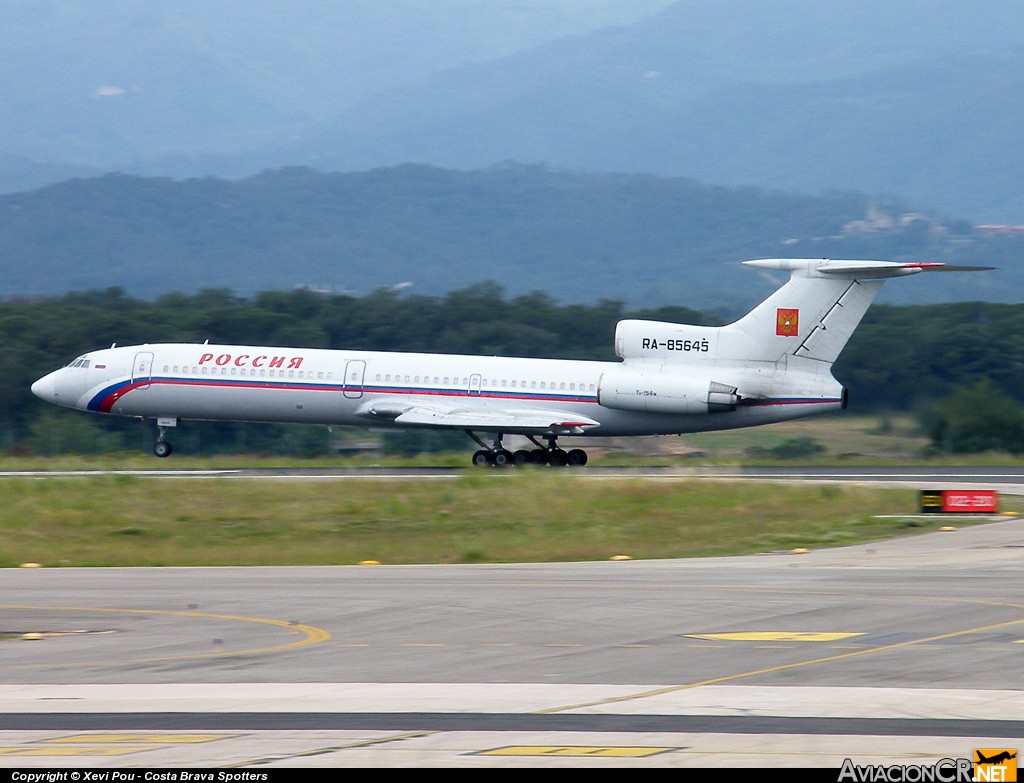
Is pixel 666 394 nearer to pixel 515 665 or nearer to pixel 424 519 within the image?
pixel 424 519

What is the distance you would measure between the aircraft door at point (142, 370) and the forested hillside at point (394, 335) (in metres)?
9.83

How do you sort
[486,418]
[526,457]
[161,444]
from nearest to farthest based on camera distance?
[486,418]
[526,457]
[161,444]

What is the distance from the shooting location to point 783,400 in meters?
42.6

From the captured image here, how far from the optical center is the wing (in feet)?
141

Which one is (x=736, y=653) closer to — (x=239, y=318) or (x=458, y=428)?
(x=458, y=428)

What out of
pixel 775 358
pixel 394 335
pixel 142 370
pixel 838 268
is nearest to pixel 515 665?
pixel 775 358

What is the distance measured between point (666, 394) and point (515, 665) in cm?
2688

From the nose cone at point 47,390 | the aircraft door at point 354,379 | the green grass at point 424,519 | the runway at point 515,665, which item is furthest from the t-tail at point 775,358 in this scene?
the nose cone at point 47,390

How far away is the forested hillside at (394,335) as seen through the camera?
5550cm

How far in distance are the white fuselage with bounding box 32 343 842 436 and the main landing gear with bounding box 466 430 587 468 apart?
5.27ft

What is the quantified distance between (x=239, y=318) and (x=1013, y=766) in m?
64.3

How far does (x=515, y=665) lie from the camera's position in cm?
1641

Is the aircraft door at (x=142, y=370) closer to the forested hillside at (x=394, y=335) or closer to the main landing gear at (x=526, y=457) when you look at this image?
the forested hillside at (x=394, y=335)

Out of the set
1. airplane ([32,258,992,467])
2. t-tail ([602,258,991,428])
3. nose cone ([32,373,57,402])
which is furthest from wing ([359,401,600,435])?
nose cone ([32,373,57,402])
